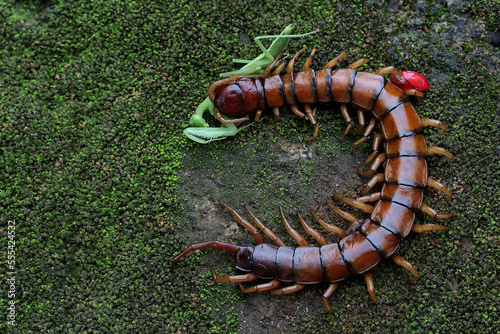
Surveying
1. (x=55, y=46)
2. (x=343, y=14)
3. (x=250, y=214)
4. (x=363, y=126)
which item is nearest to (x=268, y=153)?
(x=250, y=214)

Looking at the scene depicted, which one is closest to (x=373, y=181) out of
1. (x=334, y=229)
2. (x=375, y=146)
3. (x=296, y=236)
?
(x=375, y=146)

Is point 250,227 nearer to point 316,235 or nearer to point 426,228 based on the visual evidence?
point 316,235

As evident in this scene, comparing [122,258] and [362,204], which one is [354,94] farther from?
[122,258]

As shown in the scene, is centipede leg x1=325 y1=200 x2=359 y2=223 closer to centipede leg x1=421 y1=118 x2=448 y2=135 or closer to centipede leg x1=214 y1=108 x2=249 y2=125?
centipede leg x1=421 y1=118 x2=448 y2=135

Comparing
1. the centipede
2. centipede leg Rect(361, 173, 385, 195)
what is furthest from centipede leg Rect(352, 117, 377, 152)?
centipede leg Rect(361, 173, 385, 195)

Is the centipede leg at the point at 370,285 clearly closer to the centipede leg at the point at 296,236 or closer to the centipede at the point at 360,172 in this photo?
the centipede at the point at 360,172

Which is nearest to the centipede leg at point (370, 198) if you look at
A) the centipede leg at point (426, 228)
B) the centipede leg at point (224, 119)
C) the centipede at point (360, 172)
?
the centipede at point (360, 172)
